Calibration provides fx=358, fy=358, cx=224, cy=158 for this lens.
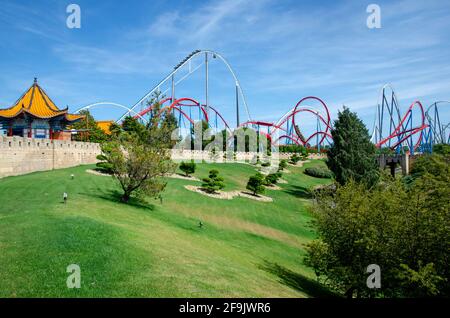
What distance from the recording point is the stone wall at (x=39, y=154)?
34281mm

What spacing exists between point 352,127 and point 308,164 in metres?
42.1

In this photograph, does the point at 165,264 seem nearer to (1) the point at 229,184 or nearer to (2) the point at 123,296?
(2) the point at 123,296

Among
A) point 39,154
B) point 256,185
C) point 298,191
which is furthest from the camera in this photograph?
point 298,191

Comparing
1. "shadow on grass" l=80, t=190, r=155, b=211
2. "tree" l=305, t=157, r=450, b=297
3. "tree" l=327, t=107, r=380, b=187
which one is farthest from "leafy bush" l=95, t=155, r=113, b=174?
"tree" l=305, t=157, r=450, b=297

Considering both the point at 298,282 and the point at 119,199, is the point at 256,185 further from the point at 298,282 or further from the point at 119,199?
the point at 298,282

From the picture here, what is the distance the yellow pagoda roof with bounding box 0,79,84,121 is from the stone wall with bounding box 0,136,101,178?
490 centimetres

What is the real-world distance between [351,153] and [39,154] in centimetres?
3591

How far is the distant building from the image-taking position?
4478 centimetres

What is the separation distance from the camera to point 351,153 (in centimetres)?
4366

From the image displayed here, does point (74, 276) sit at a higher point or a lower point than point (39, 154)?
lower

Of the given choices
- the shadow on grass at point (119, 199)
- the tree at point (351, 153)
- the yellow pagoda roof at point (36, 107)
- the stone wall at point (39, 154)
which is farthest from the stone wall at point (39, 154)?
the tree at point (351, 153)

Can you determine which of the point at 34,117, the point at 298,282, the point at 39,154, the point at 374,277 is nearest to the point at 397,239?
the point at 374,277

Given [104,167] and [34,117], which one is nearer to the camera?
[104,167]

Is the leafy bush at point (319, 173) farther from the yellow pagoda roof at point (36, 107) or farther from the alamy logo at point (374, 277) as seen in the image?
the alamy logo at point (374, 277)
